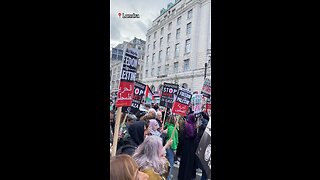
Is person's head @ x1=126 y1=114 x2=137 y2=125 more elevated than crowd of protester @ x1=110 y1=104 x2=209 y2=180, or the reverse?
person's head @ x1=126 y1=114 x2=137 y2=125

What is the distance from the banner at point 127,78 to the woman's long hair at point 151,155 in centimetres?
40

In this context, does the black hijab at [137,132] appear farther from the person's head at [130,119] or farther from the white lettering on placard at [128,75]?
the white lettering on placard at [128,75]

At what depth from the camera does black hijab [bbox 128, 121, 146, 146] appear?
2242mm

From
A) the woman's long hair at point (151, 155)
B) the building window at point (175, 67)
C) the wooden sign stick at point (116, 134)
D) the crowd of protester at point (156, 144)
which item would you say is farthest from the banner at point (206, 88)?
the wooden sign stick at point (116, 134)

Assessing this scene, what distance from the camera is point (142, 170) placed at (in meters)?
2.17

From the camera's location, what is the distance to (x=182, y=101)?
2385 mm

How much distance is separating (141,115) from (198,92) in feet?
1.87

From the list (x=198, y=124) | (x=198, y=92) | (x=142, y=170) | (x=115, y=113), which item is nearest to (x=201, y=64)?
(x=198, y=92)

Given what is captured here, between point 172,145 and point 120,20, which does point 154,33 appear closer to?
point 120,20

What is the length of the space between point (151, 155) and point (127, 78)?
0.71m

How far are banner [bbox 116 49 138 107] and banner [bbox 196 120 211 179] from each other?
0.79 metres

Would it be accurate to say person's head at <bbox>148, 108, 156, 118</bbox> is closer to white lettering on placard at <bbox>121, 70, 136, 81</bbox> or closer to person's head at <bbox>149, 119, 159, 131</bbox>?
person's head at <bbox>149, 119, 159, 131</bbox>

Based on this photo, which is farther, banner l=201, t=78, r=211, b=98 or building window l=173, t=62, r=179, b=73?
building window l=173, t=62, r=179, b=73

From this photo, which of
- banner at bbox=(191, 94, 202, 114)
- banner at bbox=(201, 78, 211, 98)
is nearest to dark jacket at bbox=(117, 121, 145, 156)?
banner at bbox=(191, 94, 202, 114)
